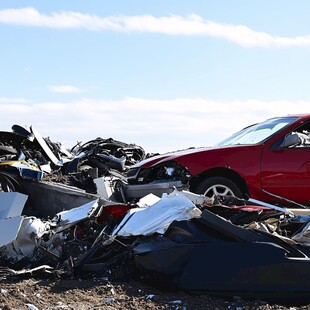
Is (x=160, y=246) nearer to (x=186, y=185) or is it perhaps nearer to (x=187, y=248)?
(x=187, y=248)

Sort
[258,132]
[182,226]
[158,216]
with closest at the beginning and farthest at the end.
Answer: [182,226] → [158,216] → [258,132]

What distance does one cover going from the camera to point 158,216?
6.52 m

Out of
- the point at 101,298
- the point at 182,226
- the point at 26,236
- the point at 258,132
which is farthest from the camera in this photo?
the point at 258,132

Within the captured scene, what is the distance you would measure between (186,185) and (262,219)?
9.12ft

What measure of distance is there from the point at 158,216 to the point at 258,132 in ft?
→ 12.8

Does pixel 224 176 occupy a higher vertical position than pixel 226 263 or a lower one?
higher

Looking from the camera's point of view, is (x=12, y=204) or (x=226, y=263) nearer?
(x=226, y=263)

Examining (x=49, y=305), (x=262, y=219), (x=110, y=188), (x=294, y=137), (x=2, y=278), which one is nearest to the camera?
(x=49, y=305)

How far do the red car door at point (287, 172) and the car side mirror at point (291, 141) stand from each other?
0.08m

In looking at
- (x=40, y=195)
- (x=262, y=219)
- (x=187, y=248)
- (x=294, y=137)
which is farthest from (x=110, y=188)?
(x=187, y=248)

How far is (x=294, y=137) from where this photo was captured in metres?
9.20

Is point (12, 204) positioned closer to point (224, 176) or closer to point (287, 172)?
point (224, 176)

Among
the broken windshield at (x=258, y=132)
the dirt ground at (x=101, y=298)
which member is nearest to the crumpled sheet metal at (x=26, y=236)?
the dirt ground at (x=101, y=298)

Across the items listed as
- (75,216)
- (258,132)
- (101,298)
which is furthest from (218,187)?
(101,298)
